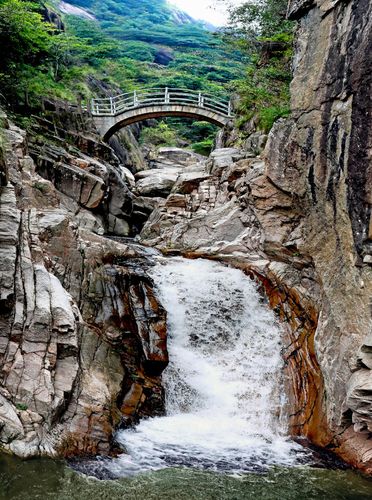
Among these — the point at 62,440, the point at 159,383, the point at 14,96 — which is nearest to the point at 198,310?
the point at 159,383

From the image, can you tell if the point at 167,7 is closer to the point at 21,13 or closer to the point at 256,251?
the point at 21,13

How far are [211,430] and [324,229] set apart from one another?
5.71 metres

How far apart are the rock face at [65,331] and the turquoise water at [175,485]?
1.55 feet

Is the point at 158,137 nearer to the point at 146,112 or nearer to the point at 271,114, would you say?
the point at 146,112

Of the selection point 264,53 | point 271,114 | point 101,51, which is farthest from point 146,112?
point 101,51

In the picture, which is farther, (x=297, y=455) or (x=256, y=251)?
(x=256, y=251)

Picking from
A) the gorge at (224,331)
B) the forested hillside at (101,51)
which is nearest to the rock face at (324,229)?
the gorge at (224,331)

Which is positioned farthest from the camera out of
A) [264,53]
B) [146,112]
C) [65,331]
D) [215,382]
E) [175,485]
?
[146,112]

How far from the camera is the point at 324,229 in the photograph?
11.9 metres

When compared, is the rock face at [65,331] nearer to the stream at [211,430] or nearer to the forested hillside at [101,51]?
the stream at [211,430]

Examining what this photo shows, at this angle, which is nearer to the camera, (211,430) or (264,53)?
(211,430)

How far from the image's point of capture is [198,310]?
1349cm

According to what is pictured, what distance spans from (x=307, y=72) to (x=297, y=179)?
9.85 feet

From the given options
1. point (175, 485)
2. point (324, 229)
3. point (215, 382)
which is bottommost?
point (175, 485)
